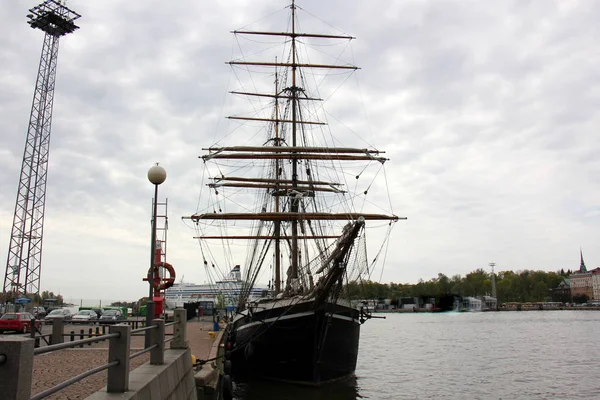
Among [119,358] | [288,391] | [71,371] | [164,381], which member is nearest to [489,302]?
[288,391]

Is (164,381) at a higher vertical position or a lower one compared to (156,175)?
lower

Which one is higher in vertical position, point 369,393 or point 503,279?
point 503,279

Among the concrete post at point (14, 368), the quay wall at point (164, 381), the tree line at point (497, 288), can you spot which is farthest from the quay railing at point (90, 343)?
the tree line at point (497, 288)

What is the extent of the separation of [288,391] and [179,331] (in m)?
12.1

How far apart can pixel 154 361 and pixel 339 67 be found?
30.9 m

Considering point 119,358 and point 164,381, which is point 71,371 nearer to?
point 164,381

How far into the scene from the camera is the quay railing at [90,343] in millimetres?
3963

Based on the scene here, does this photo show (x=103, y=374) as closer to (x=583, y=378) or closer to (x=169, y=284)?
(x=169, y=284)

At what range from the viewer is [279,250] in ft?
123

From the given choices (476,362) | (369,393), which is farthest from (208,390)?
(476,362)

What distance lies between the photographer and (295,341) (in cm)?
2323

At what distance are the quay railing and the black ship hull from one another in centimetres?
1125

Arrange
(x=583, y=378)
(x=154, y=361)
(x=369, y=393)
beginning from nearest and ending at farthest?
(x=154, y=361), (x=369, y=393), (x=583, y=378)

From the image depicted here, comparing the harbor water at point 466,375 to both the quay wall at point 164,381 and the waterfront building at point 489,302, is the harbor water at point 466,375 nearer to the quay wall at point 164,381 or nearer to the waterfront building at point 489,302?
the quay wall at point 164,381
